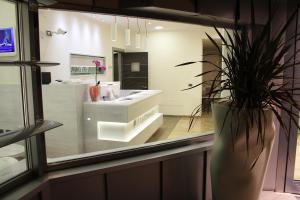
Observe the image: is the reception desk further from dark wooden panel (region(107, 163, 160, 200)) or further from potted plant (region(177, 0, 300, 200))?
potted plant (region(177, 0, 300, 200))

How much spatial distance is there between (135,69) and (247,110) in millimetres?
6006

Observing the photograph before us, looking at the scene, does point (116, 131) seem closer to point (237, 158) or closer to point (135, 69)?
point (237, 158)

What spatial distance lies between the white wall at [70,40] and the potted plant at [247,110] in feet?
8.89

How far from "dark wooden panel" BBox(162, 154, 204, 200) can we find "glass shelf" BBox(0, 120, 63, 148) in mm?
938

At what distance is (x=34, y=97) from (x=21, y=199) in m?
0.57

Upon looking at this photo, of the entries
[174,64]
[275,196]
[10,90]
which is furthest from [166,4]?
[174,64]

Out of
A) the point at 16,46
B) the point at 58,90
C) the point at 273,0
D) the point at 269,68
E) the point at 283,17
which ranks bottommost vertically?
the point at 58,90

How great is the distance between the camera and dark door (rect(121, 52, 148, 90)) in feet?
23.8

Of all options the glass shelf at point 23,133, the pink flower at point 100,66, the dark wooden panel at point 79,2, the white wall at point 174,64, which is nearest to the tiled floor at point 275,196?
the glass shelf at point 23,133

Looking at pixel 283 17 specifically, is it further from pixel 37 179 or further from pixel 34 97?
pixel 37 179

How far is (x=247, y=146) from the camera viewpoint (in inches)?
60.8

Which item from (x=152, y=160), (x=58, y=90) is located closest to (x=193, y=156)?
(x=152, y=160)

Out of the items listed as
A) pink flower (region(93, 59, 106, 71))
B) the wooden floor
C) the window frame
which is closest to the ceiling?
pink flower (region(93, 59, 106, 71))

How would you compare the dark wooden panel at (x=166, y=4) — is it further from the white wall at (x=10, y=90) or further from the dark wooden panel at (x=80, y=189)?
the dark wooden panel at (x=80, y=189)
